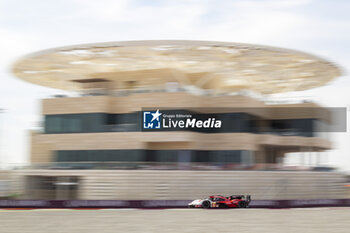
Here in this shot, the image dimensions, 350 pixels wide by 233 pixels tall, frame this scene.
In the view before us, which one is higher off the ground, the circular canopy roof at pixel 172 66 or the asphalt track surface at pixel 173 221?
the circular canopy roof at pixel 172 66

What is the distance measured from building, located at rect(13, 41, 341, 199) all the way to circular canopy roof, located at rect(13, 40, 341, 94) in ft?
0.32

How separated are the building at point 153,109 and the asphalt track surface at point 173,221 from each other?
1123 cm

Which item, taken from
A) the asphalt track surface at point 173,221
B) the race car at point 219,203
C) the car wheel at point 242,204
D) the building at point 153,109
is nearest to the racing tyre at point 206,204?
the race car at point 219,203

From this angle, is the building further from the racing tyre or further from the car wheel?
the car wheel

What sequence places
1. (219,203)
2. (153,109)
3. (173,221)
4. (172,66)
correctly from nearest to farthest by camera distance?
(173,221) < (219,203) < (153,109) < (172,66)

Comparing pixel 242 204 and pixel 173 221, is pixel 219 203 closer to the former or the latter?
pixel 242 204

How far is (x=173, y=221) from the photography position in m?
31.7

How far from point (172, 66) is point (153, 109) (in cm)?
467

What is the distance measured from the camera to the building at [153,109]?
49875 mm

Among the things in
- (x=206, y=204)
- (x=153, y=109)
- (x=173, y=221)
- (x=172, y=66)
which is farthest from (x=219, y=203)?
(x=172, y=66)

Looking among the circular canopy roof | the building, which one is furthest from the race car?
the circular canopy roof

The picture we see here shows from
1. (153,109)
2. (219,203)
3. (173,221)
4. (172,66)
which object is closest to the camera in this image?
A: (173,221)

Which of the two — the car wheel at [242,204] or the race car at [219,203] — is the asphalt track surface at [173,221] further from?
the car wheel at [242,204]

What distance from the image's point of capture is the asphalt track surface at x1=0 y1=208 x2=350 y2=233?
27875mm
